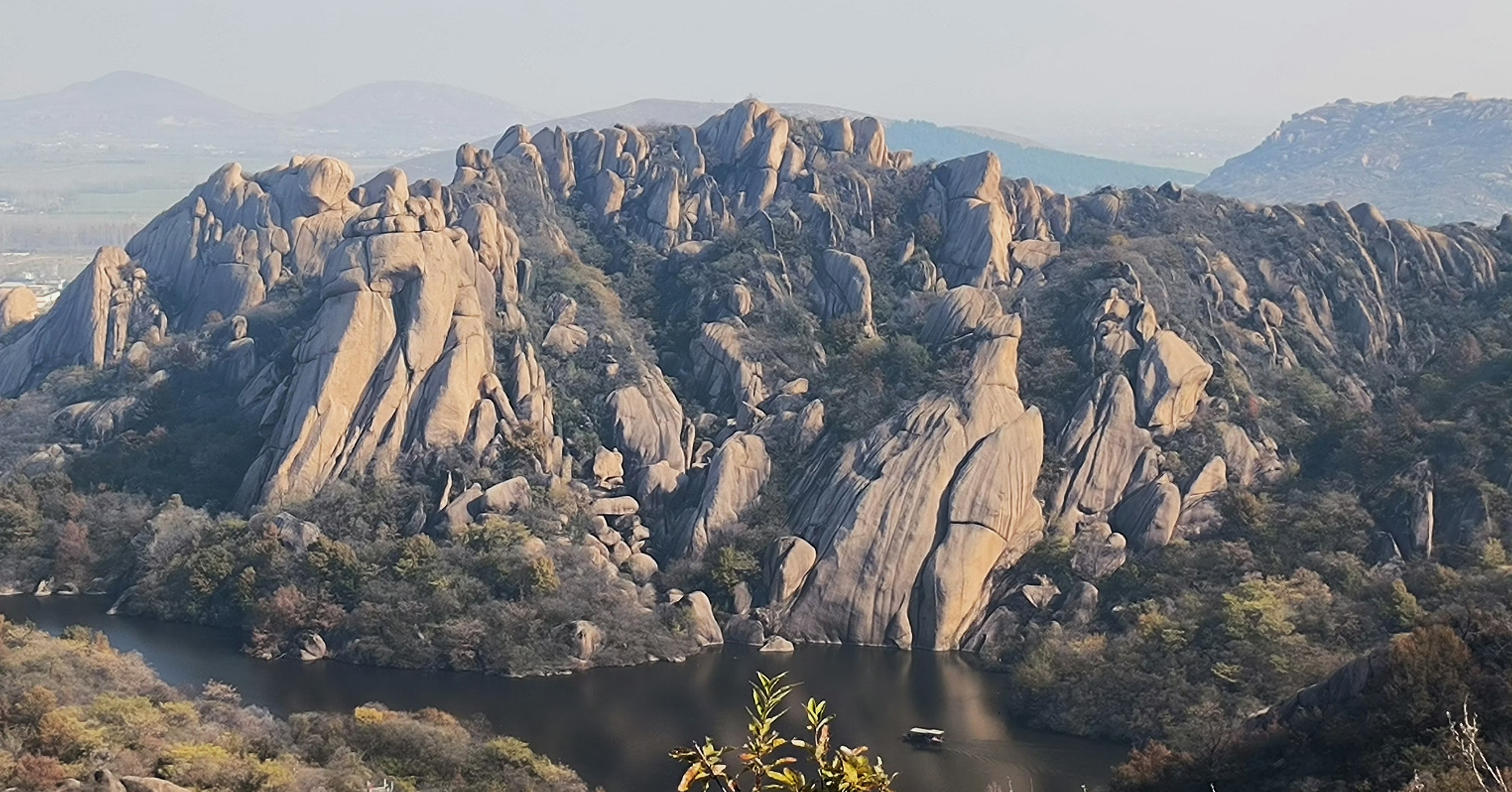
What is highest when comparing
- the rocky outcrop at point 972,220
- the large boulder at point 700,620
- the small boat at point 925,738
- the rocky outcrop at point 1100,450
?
the rocky outcrop at point 972,220

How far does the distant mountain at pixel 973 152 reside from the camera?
173m

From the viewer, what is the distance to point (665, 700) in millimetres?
39938

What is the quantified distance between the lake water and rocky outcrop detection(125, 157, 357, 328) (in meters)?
20.8

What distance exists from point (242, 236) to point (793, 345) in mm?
24948

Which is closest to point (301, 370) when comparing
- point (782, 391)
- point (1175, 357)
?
point (782, 391)

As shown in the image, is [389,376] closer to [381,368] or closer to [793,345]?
[381,368]

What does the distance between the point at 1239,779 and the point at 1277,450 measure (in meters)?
23.3

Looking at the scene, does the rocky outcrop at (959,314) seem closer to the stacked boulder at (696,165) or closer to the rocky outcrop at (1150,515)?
the rocky outcrop at (1150,515)

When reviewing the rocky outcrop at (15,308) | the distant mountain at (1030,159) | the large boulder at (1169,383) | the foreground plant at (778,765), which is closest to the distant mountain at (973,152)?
the distant mountain at (1030,159)

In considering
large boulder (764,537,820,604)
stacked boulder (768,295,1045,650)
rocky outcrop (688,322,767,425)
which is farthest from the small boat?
rocky outcrop (688,322,767,425)

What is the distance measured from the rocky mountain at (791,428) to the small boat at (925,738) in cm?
343

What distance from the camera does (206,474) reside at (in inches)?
2068

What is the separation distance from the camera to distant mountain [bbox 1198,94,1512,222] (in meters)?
137

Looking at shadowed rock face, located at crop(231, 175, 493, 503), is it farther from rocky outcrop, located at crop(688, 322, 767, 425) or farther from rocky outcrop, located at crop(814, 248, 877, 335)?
rocky outcrop, located at crop(814, 248, 877, 335)
